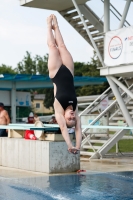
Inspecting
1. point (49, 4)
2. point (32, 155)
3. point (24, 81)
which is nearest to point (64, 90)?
point (32, 155)

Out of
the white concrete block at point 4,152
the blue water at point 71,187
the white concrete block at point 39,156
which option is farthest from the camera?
the white concrete block at point 4,152

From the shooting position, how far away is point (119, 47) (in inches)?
671

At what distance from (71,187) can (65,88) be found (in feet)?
13.2

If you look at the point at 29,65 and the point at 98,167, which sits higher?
the point at 29,65

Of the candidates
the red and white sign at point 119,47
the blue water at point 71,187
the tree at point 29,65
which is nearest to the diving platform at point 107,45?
the red and white sign at point 119,47

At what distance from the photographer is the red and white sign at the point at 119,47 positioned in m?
16.5

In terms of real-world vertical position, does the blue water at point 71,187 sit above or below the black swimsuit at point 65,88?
below

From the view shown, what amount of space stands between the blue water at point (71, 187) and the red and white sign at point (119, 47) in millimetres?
4837

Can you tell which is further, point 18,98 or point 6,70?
point 6,70

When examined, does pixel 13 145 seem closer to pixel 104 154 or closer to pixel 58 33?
pixel 104 154

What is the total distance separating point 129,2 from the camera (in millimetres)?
17594

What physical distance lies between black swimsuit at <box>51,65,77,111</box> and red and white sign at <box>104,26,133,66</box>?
9.13 meters

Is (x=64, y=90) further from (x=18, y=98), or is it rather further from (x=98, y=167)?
(x=18, y=98)

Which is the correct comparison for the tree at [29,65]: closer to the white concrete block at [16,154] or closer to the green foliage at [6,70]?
the green foliage at [6,70]
